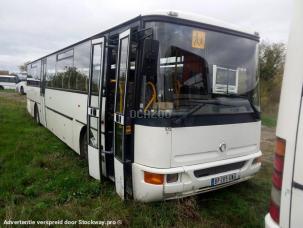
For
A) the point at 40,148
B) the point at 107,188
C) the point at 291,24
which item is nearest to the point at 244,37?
the point at 291,24

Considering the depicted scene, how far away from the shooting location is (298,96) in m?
1.87

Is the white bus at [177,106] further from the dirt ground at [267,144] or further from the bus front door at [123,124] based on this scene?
the dirt ground at [267,144]

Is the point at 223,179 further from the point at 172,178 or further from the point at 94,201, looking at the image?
the point at 94,201

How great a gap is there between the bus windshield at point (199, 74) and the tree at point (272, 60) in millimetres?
16374

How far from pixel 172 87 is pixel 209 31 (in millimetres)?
1008

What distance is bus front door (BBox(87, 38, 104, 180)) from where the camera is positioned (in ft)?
14.8

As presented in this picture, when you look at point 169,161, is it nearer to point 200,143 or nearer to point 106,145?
point 200,143

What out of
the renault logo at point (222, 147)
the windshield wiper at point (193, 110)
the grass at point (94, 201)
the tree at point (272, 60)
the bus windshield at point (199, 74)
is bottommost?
the grass at point (94, 201)

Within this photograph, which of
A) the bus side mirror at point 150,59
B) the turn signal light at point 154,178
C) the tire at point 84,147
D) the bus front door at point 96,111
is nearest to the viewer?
the bus side mirror at point 150,59

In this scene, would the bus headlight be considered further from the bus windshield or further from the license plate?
the bus windshield

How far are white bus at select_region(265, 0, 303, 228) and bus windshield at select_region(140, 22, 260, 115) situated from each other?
5.41 ft

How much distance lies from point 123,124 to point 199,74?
125cm

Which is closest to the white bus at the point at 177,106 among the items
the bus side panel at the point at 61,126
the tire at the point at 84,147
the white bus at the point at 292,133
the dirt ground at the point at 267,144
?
the tire at the point at 84,147

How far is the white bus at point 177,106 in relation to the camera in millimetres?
3430
